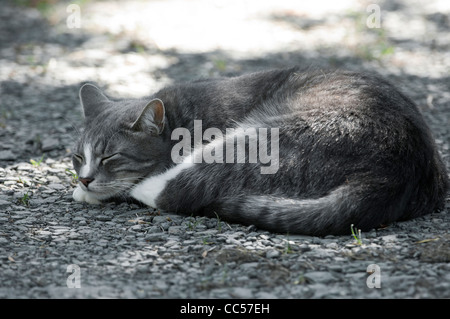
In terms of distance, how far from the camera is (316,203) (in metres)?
3.64

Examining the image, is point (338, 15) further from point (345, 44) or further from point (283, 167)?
point (283, 167)

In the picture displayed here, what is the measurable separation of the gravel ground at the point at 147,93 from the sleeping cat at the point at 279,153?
0.14 meters

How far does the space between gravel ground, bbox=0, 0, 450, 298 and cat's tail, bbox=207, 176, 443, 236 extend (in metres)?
0.08

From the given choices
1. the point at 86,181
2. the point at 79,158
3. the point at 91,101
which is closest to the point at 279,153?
the point at 86,181

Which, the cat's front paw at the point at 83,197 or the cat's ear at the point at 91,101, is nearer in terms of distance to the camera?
the cat's front paw at the point at 83,197

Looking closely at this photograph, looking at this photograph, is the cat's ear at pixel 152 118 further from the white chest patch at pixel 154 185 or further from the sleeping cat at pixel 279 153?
the white chest patch at pixel 154 185

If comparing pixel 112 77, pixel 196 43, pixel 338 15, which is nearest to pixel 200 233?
pixel 112 77

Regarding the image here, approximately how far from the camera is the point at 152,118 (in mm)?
4391

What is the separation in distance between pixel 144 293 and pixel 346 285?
40.4 inches

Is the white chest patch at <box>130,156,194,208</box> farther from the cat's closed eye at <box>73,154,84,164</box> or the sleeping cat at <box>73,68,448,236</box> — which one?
the cat's closed eye at <box>73,154,84,164</box>

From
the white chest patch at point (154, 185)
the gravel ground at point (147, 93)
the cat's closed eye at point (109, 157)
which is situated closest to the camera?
the gravel ground at point (147, 93)

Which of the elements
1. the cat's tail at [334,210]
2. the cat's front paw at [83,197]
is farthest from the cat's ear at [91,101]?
the cat's tail at [334,210]

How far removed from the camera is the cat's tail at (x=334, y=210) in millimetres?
3613
